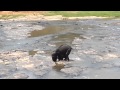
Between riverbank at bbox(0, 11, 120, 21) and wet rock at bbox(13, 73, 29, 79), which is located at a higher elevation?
wet rock at bbox(13, 73, 29, 79)

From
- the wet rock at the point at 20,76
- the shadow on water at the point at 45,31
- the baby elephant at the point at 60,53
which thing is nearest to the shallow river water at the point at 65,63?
the wet rock at the point at 20,76

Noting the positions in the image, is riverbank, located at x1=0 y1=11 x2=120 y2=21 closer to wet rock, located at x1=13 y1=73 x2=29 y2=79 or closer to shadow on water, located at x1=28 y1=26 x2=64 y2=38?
shadow on water, located at x1=28 y1=26 x2=64 y2=38

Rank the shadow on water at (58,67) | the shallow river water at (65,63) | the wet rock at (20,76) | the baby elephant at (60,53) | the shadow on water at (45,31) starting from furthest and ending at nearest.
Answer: the shadow on water at (45,31) → the baby elephant at (60,53) → the shadow on water at (58,67) → the shallow river water at (65,63) → the wet rock at (20,76)

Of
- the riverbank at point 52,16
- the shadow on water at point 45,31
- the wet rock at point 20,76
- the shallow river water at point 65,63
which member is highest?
the wet rock at point 20,76

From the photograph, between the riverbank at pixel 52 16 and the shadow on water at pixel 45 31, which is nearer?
the shadow on water at pixel 45 31

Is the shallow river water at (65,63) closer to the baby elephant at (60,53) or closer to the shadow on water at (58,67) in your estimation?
the shadow on water at (58,67)

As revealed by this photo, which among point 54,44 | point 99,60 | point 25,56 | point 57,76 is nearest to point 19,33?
point 54,44

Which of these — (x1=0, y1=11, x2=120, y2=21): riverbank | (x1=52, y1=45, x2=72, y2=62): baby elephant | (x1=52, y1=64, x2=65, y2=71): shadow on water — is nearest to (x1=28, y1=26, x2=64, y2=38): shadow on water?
(x1=0, y1=11, x2=120, y2=21): riverbank

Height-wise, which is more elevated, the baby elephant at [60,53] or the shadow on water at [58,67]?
the baby elephant at [60,53]

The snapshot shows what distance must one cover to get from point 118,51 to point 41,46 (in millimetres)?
4801

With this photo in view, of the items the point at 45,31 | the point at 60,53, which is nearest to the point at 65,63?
the point at 60,53

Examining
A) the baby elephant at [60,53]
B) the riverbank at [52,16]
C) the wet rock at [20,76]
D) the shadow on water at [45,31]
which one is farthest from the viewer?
the riverbank at [52,16]

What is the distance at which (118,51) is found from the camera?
15.0 m

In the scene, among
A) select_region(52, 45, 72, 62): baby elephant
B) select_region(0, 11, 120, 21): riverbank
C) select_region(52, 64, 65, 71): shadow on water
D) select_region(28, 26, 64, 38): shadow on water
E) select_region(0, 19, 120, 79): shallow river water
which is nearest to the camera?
select_region(0, 19, 120, 79): shallow river water
